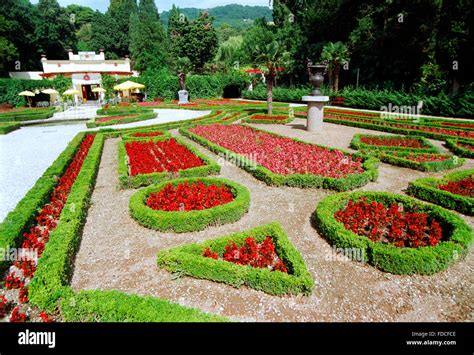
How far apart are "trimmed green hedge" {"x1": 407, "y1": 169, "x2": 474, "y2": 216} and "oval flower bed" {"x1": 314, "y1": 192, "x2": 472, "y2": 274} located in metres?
1.24

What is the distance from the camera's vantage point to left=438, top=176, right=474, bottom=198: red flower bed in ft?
29.6

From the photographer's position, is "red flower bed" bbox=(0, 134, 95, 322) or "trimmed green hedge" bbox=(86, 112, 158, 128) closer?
"red flower bed" bbox=(0, 134, 95, 322)

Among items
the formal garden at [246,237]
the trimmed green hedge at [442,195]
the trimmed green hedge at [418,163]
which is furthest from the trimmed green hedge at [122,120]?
the trimmed green hedge at [442,195]

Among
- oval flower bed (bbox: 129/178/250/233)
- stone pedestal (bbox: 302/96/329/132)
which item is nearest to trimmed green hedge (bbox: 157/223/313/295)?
oval flower bed (bbox: 129/178/250/233)

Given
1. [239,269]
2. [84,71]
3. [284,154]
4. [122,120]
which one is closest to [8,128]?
[122,120]

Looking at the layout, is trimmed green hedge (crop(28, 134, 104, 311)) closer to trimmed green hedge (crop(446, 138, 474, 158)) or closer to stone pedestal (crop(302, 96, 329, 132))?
stone pedestal (crop(302, 96, 329, 132))

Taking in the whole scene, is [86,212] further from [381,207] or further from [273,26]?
[273,26]

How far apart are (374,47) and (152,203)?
3950cm

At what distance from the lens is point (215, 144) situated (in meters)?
15.5

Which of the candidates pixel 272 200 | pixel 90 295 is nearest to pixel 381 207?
pixel 272 200

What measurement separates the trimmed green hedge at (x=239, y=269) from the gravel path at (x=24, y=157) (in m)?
5.60

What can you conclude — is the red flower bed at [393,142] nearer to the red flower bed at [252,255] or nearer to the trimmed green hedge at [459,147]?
the trimmed green hedge at [459,147]

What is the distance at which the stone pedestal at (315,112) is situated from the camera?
18047mm

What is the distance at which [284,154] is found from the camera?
13.2 meters
